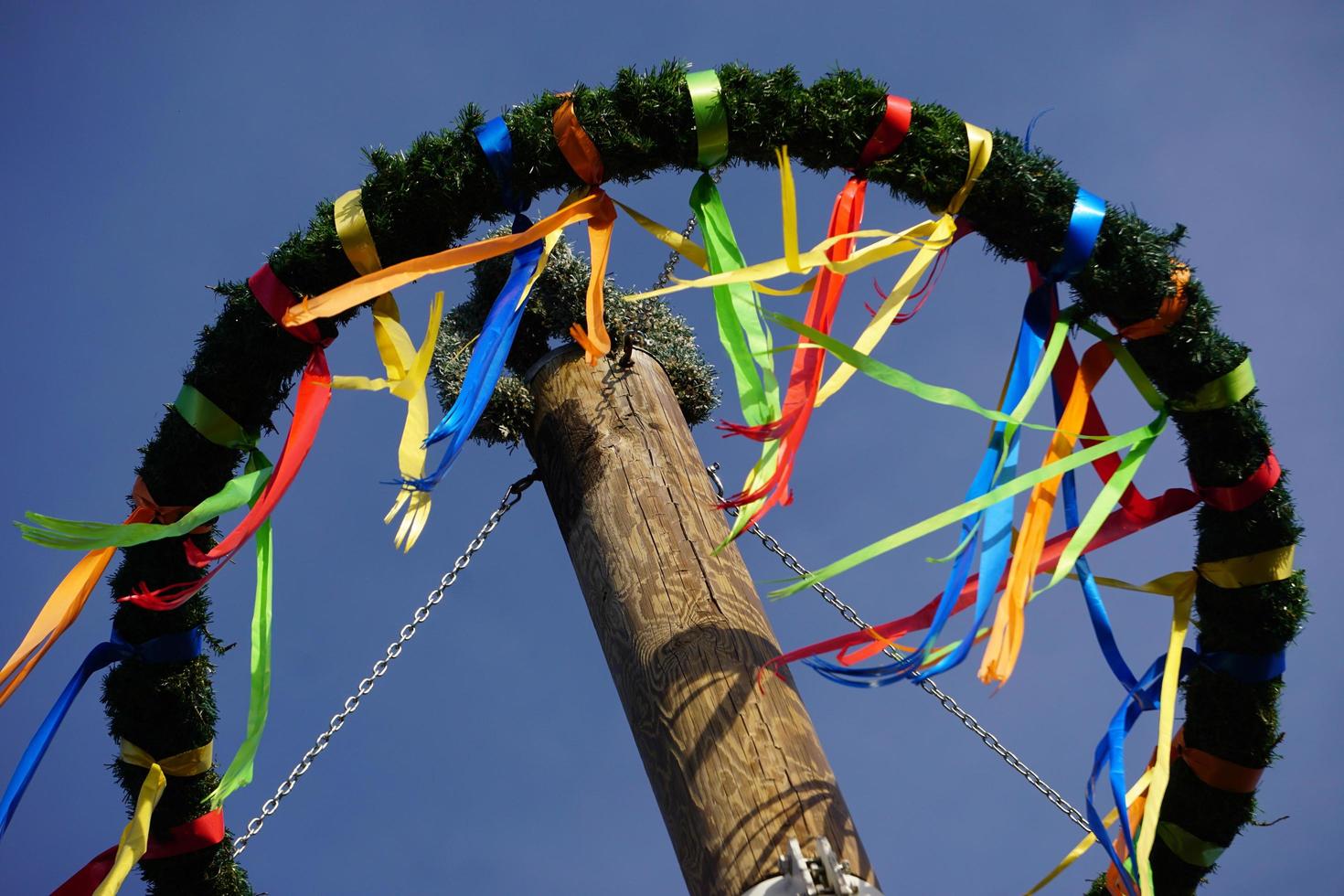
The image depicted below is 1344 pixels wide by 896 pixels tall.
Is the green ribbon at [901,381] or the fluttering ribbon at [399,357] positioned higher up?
the fluttering ribbon at [399,357]

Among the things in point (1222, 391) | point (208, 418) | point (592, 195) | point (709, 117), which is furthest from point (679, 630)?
point (1222, 391)

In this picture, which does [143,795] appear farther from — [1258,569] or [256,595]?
[1258,569]

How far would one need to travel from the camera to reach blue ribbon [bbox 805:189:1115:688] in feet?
8.50

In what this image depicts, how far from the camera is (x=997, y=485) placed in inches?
111

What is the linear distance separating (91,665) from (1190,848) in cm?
265

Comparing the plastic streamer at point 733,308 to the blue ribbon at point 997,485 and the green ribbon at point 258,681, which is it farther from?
the green ribbon at point 258,681

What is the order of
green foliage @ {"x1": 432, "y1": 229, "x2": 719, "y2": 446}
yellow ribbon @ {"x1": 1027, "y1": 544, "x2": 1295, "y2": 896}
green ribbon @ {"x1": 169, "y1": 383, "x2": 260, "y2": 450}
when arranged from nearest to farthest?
yellow ribbon @ {"x1": 1027, "y1": 544, "x2": 1295, "y2": 896} < green ribbon @ {"x1": 169, "y1": 383, "x2": 260, "y2": 450} < green foliage @ {"x1": 432, "y1": 229, "x2": 719, "y2": 446}

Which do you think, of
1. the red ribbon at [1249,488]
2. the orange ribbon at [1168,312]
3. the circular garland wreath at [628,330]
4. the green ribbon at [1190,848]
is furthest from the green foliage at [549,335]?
the green ribbon at [1190,848]

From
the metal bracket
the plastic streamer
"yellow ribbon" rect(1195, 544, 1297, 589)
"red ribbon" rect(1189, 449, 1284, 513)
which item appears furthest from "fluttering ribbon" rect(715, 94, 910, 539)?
"yellow ribbon" rect(1195, 544, 1297, 589)

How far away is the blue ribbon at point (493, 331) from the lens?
2707mm

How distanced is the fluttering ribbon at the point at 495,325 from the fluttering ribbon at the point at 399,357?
6 cm

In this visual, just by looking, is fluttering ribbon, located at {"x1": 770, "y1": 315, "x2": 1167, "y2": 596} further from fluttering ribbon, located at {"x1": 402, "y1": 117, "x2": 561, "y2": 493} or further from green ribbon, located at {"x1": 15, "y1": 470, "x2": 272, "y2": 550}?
green ribbon, located at {"x1": 15, "y1": 470, "x2": 272, "y2": 550}

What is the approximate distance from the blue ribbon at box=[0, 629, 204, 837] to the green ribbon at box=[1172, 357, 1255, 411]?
7.75 ft

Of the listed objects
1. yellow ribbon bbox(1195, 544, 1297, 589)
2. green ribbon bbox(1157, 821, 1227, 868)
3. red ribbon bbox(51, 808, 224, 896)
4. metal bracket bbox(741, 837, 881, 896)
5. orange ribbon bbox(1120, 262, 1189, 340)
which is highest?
orange ribbon bbox(1120, 262, 1189, 340)
